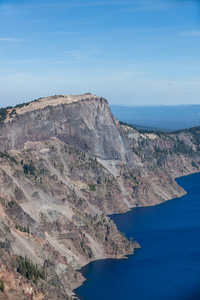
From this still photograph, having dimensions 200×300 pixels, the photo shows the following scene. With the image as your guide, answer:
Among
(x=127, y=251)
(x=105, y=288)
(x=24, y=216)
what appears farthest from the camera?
(x=127, y=251)

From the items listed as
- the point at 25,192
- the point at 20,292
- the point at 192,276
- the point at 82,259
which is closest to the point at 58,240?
the point at 82,259

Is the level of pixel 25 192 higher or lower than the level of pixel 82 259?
higher

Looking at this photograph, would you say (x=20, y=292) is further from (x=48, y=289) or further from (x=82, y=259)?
(x=82, y=259)

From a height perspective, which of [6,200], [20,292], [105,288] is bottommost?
[105,288]

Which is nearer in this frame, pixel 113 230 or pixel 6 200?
pixel 6 200

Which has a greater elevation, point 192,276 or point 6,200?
point 6,200

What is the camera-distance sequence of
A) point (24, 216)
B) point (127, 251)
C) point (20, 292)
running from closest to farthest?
1. point (20, 292)
2. point (24, 216)
3. point (127, 251)

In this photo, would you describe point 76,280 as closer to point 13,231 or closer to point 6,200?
point 13,231

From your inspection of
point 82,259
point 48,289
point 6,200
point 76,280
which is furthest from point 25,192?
point 48,289

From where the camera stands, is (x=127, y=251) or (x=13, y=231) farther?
(x=127, y=251)
